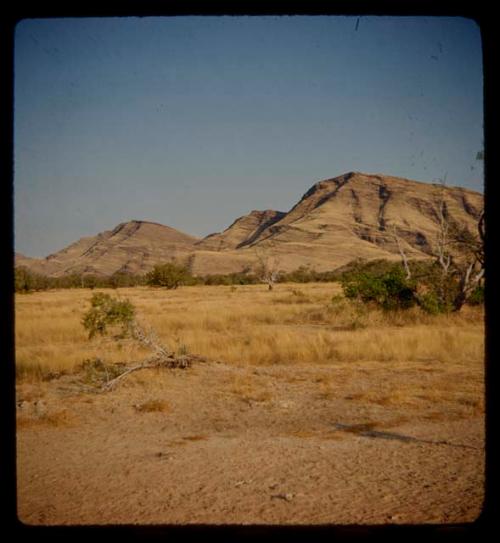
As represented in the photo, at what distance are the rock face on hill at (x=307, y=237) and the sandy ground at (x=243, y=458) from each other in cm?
7627

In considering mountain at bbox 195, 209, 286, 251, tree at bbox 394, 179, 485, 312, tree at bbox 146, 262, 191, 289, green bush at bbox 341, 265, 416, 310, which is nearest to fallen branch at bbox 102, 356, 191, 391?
green bush at bbox 341, 265, 416, 310

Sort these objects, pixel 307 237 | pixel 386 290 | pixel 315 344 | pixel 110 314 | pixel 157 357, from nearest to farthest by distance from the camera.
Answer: pixel 157 357 < pixel 110 314 < pixel 315 344 < pixel 386 290 < pixel 307 237

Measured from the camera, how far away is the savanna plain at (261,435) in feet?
10.7

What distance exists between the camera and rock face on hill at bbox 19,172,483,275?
99.9 metres

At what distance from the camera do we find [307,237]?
118 meters

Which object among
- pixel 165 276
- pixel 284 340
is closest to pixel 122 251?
pixel 165 276

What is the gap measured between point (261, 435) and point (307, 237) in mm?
114066

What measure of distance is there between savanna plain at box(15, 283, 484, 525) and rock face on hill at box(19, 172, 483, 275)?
7359 cm

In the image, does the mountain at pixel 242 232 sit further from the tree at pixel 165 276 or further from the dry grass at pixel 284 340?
the dry grass at pixel 284 340

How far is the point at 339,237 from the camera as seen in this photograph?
117438 mm

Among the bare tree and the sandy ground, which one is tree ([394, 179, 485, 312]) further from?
the bare tree

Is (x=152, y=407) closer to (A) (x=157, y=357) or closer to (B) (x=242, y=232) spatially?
(A) (x=157, y=357)
